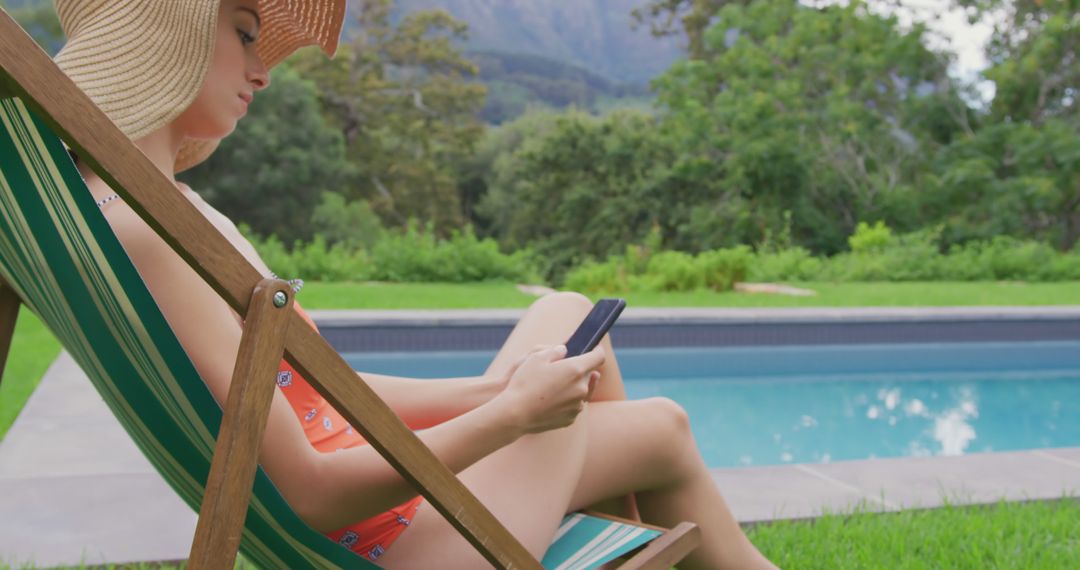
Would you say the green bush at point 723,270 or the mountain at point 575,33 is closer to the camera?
the green bush at point 723,270

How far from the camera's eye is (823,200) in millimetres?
17719

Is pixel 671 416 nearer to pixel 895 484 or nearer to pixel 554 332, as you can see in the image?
pixel 554 332

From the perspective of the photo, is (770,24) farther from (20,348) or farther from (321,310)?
(20,348)

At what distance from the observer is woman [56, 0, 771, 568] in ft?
3.76

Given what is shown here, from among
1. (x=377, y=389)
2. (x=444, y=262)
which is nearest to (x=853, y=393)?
(x=444, y=262)

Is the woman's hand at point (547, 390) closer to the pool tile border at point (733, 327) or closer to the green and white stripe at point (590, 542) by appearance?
the green and white stripe at point (590, 542)

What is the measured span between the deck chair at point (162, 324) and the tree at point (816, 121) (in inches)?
632

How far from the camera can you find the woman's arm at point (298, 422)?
1093mm

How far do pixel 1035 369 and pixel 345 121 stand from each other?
2304 centimetres

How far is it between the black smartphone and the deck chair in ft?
1.04

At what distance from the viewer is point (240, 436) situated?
958 millimetres

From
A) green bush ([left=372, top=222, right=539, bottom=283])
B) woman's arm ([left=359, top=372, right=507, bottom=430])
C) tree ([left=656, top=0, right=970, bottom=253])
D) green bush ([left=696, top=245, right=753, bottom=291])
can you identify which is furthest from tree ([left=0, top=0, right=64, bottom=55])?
woman's arm ([left=359, top=372, right=507, bottom=430])

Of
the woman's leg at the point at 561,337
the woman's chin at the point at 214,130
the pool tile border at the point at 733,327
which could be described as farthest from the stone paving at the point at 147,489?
the pool tile border at the point at 733,327

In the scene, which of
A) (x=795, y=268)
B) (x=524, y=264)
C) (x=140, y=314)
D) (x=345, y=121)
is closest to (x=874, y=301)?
(x=795, y=268)
